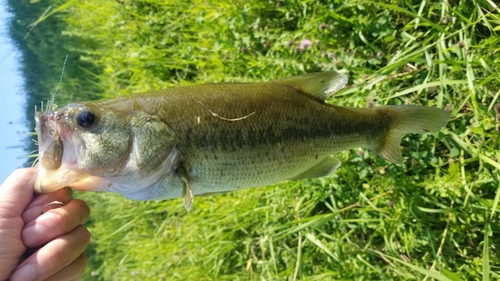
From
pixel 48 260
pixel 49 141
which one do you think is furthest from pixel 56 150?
pixel 48 260

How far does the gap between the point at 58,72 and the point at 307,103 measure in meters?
6.30

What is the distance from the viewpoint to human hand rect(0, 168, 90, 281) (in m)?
1.58

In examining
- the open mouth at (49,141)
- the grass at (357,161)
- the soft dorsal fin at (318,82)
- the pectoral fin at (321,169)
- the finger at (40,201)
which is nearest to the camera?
the open mouth at (49,141)

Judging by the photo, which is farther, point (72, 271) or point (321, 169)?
point (321, 169)

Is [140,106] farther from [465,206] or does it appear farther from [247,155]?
[465,206]

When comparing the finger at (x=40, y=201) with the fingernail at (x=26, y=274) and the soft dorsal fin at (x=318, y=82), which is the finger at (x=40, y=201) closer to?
the fingernail at (x=26, y=274)

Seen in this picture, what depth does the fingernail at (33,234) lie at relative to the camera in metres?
1.61

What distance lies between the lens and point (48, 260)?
1.58 meters

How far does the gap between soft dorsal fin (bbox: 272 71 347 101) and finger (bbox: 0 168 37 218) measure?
44.1 inches

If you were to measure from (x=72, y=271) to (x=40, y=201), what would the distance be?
35 centimetres

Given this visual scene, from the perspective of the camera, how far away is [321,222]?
9.24 ft

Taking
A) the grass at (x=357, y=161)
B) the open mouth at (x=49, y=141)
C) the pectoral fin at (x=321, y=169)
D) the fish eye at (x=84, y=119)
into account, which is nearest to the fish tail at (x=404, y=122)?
the pectoral fin at (x=321, y=169)

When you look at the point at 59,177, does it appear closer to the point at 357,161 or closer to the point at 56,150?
the point at 56,150

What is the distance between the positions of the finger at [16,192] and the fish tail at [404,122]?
1.51 metres
